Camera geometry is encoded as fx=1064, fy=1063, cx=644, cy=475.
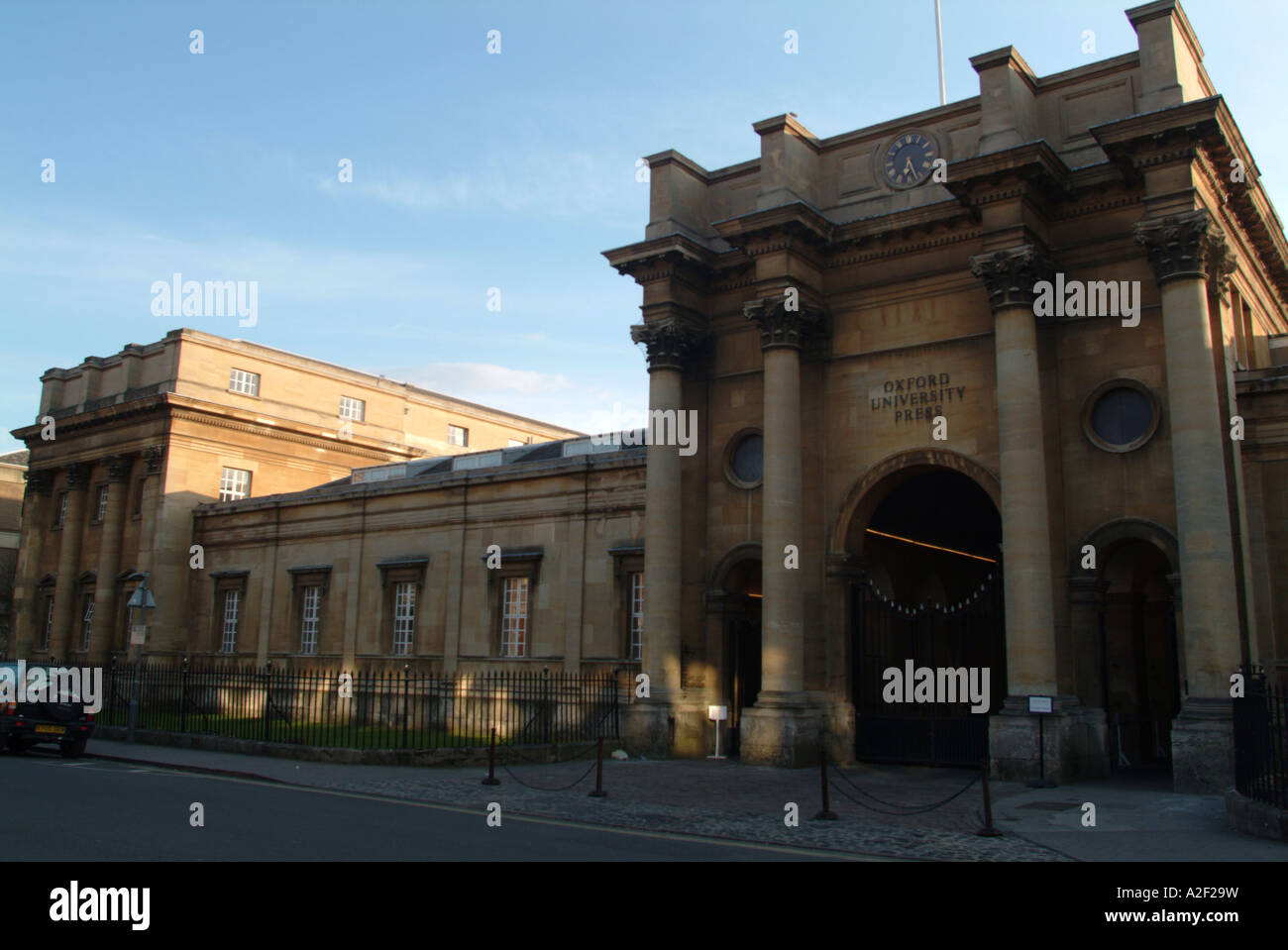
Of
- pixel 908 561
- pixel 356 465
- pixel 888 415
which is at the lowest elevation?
pixel 908 561

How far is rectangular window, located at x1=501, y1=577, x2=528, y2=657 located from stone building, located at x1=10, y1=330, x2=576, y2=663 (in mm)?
16469

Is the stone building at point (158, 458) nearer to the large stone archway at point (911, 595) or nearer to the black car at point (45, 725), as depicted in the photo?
the black car at point (45, 725)

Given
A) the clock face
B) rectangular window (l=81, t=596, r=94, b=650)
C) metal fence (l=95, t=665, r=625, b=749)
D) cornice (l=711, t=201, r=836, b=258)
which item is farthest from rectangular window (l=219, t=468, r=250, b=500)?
the clock face

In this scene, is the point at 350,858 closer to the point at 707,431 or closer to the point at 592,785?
the point at 592,785

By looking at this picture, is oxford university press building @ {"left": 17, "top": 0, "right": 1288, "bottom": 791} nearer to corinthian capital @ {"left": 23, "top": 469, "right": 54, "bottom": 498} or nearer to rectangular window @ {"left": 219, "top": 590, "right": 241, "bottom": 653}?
rectangular window @ {"left": 219, "top": 590, "right": 241, "bottom": 653}

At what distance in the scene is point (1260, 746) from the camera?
1216 cm

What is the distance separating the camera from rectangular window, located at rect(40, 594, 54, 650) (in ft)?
145

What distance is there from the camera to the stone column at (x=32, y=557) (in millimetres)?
45312

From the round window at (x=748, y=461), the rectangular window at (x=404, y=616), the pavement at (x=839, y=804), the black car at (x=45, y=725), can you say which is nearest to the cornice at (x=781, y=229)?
the round window at (x=748, y=461)
